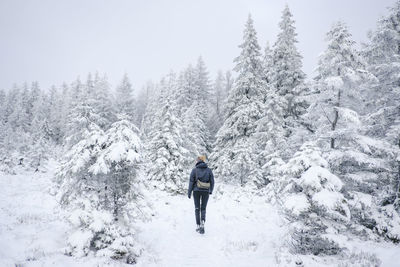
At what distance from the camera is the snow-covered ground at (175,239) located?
5.80 m

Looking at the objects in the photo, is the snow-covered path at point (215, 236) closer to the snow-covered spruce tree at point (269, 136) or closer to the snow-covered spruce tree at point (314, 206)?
the snow-covered spruce tree at point (314, 206)

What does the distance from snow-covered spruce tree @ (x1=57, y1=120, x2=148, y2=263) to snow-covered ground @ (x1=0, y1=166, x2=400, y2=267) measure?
1.29ft

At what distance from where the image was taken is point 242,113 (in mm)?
19844

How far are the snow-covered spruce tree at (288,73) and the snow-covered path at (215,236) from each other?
9.53 meters

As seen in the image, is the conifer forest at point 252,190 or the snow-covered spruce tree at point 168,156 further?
the snow-covered spruce tree at point 168,156

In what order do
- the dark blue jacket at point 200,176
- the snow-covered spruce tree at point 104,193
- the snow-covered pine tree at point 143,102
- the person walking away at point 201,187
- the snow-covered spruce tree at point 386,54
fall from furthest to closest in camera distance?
the snow-covered pine tree at point 143,102, the snow-covered spruce tree at point 386,54, the dark blue jacket at point 200,176, the person walking away at point 201,187, the snow-covered spruce tree at point 104,193

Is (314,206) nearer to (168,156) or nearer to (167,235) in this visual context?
(167,235)

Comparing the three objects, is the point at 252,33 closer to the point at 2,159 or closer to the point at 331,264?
the point at 331,264

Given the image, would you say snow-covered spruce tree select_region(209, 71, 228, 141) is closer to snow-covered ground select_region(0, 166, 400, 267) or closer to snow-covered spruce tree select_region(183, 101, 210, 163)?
snow-covered spruce tree select_region(183, 101, 210, 163)

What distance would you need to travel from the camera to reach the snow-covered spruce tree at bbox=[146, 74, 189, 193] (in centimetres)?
1683

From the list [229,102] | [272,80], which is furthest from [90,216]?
[272,80]

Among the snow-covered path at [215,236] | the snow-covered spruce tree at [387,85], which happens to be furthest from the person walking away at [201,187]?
the snow-covered spruce tree at [387,85]

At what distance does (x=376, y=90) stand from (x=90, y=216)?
13203mm

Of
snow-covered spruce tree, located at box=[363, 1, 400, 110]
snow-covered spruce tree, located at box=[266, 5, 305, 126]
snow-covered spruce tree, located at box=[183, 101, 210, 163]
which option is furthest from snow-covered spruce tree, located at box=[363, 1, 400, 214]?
snow-covered spruce tree, located at box=[183, 101, 210, 163]
